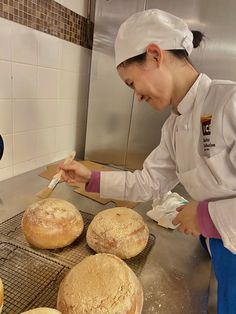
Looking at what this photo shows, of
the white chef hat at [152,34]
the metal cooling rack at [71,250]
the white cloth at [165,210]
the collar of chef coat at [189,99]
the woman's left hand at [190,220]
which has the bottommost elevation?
the metal cooling rack at [71,250]

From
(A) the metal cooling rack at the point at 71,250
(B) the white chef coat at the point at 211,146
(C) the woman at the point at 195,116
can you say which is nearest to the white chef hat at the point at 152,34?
(C) the woman at the point at 195,116

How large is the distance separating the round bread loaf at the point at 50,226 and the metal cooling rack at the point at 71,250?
0.02 meters

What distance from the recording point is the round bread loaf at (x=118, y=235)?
582 mm

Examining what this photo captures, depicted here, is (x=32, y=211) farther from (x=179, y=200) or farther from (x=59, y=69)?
(x=59, y=69)

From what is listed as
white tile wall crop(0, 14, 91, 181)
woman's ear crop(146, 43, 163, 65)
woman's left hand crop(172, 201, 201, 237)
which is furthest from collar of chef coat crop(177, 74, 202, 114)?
white tile wall crop(0, 14, 91, 181)

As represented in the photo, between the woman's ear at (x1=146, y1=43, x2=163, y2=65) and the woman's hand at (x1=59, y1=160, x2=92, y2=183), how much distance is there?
15.4 inches

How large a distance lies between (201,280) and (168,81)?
449 mm

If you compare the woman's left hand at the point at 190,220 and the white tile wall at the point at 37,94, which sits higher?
the white tile wall at the point at 37,94

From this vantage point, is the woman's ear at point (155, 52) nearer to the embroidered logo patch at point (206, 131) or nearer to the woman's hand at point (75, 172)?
the embroidered logo patch at point (206, 131)

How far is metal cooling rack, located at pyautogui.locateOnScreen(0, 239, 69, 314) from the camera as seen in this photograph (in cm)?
46

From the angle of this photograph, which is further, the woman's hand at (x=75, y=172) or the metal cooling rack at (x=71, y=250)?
the woman's hand at (x=75, y=172)

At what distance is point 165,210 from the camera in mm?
790

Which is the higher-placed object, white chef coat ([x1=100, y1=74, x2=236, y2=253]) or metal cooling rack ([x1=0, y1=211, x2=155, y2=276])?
white chef coat ([x1=100, y1=74, x2=236, y2=253])

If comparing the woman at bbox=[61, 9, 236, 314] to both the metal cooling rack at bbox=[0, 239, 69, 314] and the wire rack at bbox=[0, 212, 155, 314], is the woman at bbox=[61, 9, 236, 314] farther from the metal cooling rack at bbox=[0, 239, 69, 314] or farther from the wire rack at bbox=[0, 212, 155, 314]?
the metal cooling rack at bbox=[0, 239, 69, 314]
